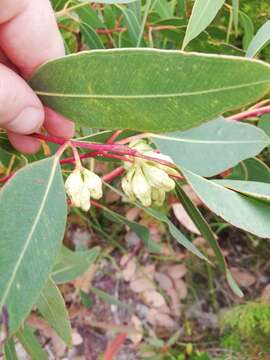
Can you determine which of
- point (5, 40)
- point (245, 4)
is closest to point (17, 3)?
point (5, 40)

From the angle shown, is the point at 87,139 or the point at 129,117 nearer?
the point at 129,117

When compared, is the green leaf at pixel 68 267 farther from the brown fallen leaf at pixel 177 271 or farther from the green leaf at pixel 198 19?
the green leaf at pixel 198 19

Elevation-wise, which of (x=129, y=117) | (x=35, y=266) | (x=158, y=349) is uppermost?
(x=129, y=117)

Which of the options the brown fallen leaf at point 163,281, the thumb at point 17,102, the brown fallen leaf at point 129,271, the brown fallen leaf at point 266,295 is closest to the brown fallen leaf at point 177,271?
the brown fallen leaf at point 163,281

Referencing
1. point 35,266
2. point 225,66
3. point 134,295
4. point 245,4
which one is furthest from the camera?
point 134,295

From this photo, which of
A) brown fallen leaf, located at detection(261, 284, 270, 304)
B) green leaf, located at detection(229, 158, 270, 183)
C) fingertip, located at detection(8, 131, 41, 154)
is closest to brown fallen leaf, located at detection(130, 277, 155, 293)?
brown fallen leaf, located at detection(261, 284, 270, 304)

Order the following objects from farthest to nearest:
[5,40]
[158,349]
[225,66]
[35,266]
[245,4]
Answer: [158,349], [245,4], [5,40], [35,266], [225,66]

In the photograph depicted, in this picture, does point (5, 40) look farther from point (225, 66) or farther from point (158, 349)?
point (158, 349)
